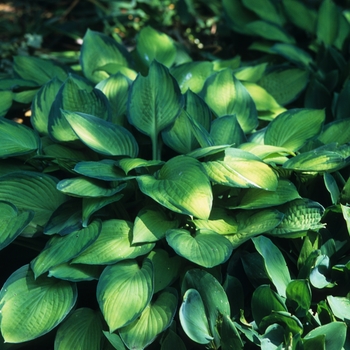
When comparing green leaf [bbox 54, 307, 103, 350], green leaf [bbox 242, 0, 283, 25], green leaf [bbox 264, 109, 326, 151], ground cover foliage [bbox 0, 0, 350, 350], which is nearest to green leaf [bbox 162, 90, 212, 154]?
ground cover foliage [bbox 0, 0, 350, 350]

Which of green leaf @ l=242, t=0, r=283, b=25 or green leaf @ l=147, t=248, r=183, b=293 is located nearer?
green leaf @ l=147, t=248, r=183, b=293

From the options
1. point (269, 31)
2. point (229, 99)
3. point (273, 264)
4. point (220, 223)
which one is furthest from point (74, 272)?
point (269, 31)

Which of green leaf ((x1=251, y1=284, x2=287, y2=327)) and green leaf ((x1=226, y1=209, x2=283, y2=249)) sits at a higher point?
green leaf ((x1=226, y1=209, x2=283, y2=249))

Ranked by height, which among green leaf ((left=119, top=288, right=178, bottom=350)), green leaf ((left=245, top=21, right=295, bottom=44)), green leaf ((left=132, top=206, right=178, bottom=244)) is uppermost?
green leaf ((left=132, top=206, right=178, bottom=244))

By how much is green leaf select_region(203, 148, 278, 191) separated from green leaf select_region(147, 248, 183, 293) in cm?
29

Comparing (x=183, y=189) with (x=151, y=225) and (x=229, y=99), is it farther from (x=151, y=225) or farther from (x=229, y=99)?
(x=229, y=99)

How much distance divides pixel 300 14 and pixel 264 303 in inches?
79.1

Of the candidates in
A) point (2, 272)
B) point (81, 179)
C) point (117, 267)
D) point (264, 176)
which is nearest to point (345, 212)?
point (264, 176)

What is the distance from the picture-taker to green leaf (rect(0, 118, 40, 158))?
1.89 m

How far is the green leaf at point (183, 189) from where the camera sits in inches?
64.1

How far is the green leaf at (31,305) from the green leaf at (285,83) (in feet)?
4.56

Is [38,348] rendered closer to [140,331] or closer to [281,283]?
[140,331]

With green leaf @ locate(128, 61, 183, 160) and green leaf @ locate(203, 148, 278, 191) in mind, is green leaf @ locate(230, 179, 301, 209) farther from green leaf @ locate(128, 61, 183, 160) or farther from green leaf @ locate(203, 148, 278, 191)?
green leaf @ locate(128, 61, 183, 160)

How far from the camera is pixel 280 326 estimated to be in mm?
1571
